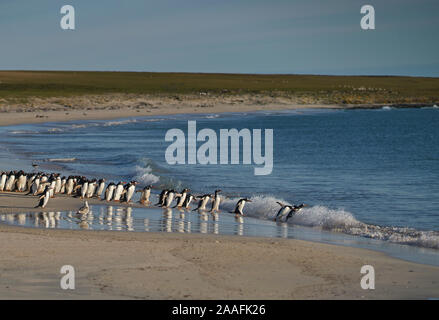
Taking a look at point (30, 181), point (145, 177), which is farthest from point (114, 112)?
point (30, 181)

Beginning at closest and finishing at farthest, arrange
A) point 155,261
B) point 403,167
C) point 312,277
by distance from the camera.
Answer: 1. point 312,277
2. point 155,261
3. point 403,167

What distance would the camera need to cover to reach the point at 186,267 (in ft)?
36.8

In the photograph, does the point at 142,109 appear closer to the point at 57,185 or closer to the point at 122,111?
the point at 122,111

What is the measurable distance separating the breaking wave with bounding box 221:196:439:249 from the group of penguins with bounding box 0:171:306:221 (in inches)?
13.1

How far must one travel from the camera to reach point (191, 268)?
1114cm

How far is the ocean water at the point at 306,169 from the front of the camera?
18125mm

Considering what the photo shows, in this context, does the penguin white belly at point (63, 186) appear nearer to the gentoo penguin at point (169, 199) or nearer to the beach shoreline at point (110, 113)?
the gentoo penguin at point (169, 199)

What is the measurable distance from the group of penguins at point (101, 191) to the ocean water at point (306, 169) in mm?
870

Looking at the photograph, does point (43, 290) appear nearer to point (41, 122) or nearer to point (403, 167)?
point (403, 167)

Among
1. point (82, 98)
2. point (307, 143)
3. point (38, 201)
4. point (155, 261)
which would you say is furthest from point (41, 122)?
point (155, 261)

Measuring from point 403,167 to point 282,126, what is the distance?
3300cm

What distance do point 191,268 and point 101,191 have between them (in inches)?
405

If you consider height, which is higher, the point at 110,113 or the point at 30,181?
the point at 110,113
